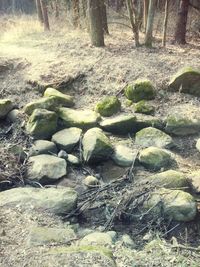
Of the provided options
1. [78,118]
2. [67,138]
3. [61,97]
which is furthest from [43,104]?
[67,138]

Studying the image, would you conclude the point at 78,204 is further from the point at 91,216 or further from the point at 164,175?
the point at 164,175

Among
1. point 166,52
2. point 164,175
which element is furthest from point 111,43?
point 164,175

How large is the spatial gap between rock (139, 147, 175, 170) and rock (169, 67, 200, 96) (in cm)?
160

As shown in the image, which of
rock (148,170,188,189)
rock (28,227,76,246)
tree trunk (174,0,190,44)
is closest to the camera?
rock (28,227,76,246)

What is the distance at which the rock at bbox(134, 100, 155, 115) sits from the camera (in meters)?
7.16

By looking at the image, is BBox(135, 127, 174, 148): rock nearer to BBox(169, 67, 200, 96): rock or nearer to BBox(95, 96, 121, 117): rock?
BBox(95, 96, 121, 117): rock

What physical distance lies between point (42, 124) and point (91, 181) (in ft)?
4.71

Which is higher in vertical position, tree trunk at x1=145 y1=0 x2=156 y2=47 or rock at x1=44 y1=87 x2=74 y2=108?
tree trunk at x1=145 y1=0 x2=156 y2=47

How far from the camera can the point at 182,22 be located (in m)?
8.98

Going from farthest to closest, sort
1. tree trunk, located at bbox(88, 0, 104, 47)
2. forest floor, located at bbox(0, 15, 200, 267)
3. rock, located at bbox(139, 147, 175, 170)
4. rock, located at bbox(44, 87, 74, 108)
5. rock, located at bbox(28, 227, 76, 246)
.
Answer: tree trunk, located at bbox(88, 0, 104, 47), forest floor, located at bbox(0, 15, 200, 267), rock, located at bbox(44, 87, 74, 108), rock, located at bbox(139, 147, 175, 170), rock, located at bbox(28, 227, 76, 246)

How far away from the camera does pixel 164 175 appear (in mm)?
5641

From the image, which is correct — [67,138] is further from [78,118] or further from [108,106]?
[108,106]

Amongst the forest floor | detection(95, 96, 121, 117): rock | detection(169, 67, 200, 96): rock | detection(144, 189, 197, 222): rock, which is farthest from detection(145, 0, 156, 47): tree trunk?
detection(144, 189, 197, 222): rock

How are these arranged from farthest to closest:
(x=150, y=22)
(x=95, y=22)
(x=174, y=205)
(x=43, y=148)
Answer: (x=95, y=22), (x=150, y=22), (x=43, y=148), (x=174, y=205)
